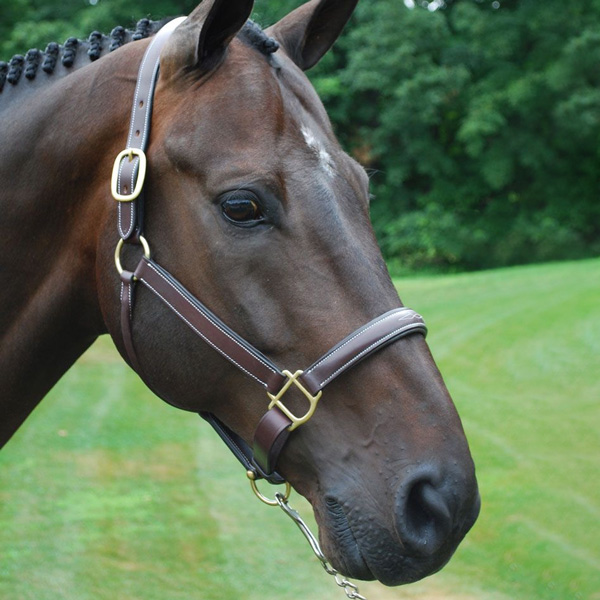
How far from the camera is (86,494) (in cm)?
667

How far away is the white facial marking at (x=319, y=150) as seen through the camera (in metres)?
2.25

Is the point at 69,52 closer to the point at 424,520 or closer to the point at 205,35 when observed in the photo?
the point at 205,35

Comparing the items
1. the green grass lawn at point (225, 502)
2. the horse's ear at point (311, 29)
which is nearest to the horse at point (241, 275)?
the horse's ear at point (311, 29)

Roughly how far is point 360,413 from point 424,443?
19 centimetres

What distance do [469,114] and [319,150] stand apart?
28417 millimetres

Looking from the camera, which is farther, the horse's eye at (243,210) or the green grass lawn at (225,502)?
the green grass lawn at (225,502)

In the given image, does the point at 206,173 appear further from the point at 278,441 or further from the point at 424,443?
the point at 424,443

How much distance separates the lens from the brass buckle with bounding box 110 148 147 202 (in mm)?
2287

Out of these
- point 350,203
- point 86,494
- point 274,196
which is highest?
point 274,196

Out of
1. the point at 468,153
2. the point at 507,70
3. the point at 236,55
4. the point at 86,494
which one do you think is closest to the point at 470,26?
the point at 507,70

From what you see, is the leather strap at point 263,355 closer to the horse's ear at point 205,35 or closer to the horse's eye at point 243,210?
the horse's eye at point 243,210

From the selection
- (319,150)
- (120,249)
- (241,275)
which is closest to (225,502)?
(120,249)

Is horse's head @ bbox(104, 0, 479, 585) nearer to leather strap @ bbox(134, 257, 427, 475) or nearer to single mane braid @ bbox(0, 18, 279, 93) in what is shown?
leather strap @ bbox(134, 257, 427, 475)

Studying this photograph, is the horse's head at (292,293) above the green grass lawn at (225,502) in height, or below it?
above
